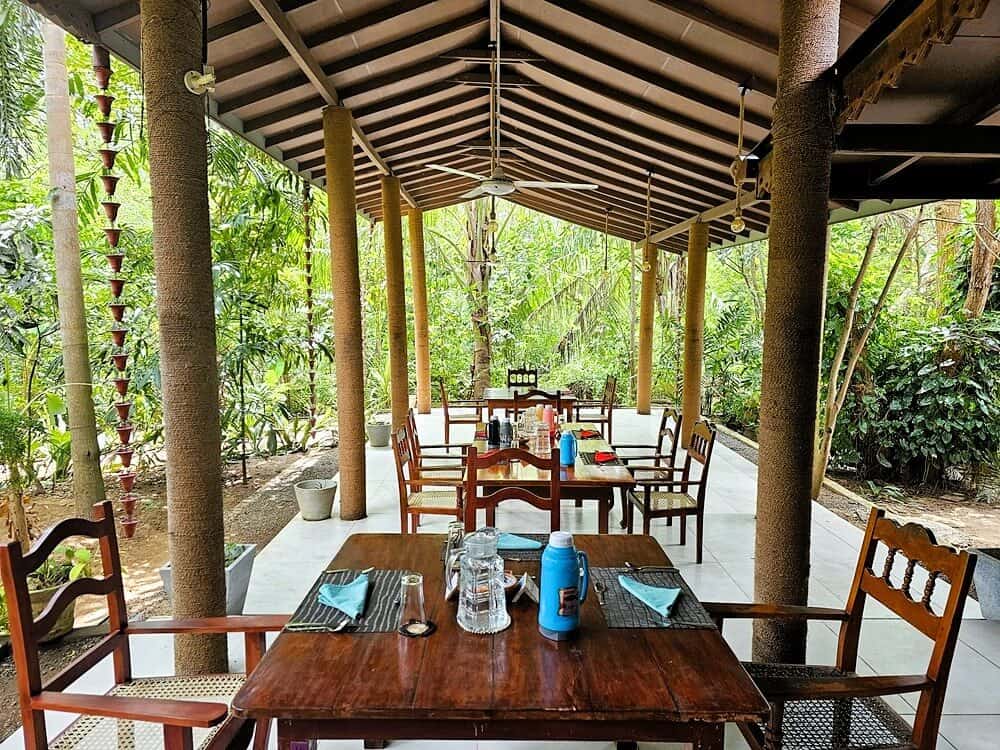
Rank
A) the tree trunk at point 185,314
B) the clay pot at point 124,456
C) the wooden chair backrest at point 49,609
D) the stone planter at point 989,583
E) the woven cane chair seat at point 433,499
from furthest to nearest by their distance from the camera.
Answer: the woven cane chair seat at point 433,499, the clay pot at point 124,456, the stone planter at point 989,583, the tree trunk at point 185,314, the wooden chair backrest at point 49,609

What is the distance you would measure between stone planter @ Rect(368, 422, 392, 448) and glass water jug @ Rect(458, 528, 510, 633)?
613 cm

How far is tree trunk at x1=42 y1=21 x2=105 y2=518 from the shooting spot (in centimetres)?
370

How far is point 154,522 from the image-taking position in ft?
17.0

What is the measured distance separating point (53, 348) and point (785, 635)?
227 inches

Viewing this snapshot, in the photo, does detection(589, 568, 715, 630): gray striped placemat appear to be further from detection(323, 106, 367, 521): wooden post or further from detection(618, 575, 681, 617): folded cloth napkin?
detection(323, 106, 367, 521): wooden post

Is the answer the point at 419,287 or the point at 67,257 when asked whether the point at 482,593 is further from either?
the point at 419,287

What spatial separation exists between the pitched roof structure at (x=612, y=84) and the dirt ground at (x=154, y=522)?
299 cm

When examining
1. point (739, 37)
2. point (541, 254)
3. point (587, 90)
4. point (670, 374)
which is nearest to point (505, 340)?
point (541, 254)

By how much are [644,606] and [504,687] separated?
24.1 inches

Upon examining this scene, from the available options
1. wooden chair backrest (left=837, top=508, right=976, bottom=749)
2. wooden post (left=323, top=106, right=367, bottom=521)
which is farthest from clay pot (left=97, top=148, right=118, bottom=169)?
wooden chair backrest (left=837, top=508, right=976, bottom=749)

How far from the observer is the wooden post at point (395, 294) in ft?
24.0

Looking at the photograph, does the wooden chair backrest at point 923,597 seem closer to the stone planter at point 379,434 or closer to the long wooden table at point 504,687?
the long wooden table at point 504,687

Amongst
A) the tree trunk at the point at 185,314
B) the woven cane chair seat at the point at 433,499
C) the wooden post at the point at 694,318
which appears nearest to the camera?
the tree trunk at the point at 185,314

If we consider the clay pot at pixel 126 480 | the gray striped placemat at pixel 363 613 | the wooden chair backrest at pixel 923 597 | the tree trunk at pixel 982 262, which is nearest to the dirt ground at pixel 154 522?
the clay pot at pixel 126 480
